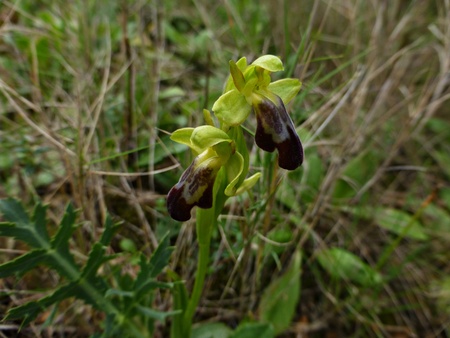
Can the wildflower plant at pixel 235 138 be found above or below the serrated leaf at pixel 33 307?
above

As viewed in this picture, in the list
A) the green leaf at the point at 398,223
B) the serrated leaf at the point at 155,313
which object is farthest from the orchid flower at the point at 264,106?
the green leaf at the point at 398,223

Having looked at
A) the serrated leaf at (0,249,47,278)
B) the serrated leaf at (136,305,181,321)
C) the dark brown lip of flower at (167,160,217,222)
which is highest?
the dark brown lip of flower at (167,160,217,222)

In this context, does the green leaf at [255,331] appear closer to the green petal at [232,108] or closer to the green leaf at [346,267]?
the green leaf at [346,267]

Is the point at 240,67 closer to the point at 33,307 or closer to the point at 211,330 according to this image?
the point at 33,307

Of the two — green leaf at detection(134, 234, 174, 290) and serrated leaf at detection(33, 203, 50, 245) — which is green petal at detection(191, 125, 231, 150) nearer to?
green leaf at detection(134, 234, 174, 290)

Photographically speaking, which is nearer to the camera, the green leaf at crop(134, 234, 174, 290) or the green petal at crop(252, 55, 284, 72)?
the green petal at crop(252, 55, 284, 72)

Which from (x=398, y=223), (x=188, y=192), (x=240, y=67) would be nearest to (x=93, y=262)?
(x=188, y=192)

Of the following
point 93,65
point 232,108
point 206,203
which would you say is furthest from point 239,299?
point 93,65

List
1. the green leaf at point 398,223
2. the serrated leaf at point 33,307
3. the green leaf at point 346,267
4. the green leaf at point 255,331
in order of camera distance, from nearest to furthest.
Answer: the serrated leaf at point 33,307, the green leaf at point 255,331, the green leaf at point 346,267, the green leaf at point 398,223

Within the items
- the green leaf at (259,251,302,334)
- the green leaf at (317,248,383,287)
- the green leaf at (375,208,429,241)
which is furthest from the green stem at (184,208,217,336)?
the green leaf at (375,208,429,241)
